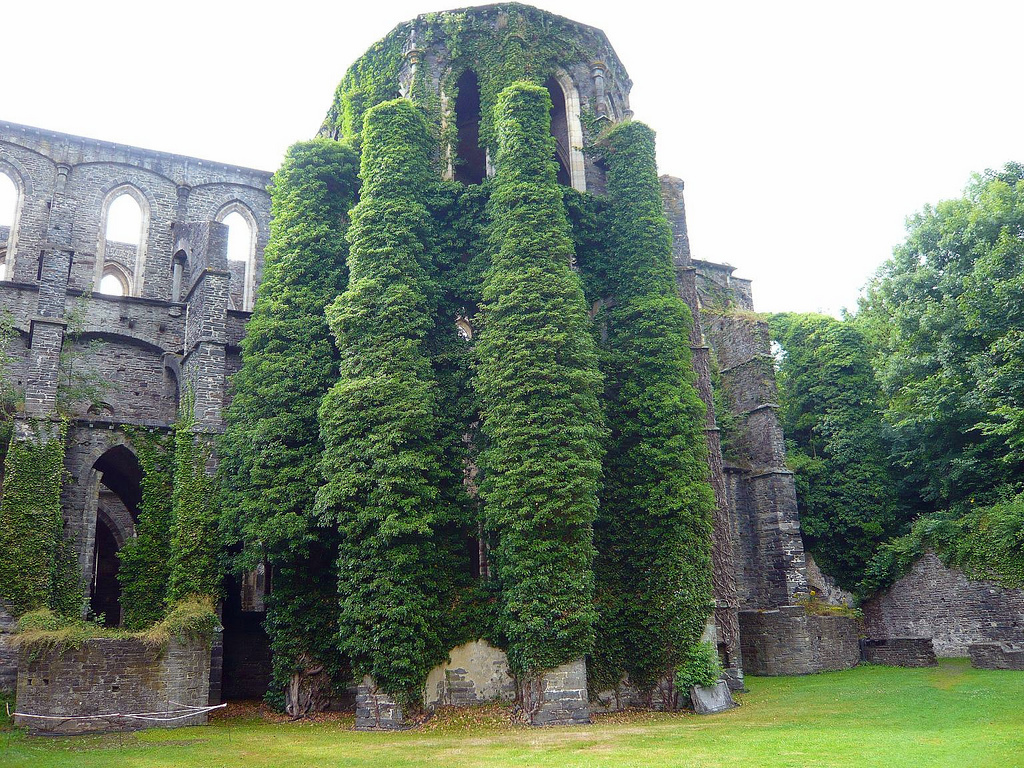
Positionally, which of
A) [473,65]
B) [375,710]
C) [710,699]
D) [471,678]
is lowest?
[710,699]

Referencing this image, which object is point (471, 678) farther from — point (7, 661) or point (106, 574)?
point (106, 574)

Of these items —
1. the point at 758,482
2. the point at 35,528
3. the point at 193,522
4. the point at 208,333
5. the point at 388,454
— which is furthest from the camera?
the point at 758,482

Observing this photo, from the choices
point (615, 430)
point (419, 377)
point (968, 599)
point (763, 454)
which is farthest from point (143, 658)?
point (968, 599)

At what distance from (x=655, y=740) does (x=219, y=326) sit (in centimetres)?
1505

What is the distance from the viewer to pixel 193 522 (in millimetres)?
19391

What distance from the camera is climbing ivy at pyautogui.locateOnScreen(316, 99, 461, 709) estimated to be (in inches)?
667

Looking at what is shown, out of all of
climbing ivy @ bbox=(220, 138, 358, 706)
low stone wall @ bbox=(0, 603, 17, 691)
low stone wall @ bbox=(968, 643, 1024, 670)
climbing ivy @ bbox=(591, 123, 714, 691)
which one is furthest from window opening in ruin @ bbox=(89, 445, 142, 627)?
low stone wall @ bbox=(968, 643, 1024, 670)

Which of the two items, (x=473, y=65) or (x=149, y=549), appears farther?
(x=473, y=65)

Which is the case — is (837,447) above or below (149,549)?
above

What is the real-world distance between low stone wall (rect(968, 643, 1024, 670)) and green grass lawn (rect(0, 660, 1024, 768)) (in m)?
1.79

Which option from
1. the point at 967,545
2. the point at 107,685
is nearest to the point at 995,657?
the point at 967,545

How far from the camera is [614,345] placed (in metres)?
21.0

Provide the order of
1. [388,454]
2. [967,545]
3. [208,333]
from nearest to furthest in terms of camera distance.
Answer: [388,454], [208,333], [967,545]

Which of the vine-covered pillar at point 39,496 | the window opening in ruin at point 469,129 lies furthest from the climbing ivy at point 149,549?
the window opening in ruin at point 469,129
